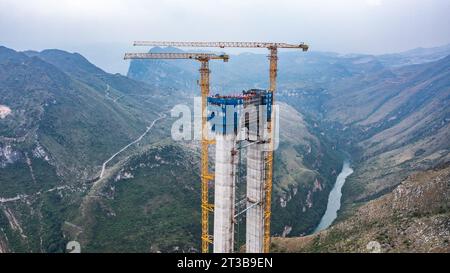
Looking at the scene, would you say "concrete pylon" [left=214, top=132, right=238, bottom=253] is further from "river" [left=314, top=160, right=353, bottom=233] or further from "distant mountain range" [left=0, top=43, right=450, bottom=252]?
"river" [left=314, top=160, right=353, bottom=233]

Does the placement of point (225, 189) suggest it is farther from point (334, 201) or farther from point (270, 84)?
point (334, 201)

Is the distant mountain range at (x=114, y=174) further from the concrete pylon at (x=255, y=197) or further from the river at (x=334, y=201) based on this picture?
the concrete pylon at (x=255, y=197)

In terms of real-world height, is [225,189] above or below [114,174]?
above

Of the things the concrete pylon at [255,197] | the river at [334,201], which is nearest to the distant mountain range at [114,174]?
the river at [334,201]

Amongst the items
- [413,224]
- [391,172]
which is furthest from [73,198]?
[391,172]

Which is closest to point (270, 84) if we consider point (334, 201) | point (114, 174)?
point (114, 174)

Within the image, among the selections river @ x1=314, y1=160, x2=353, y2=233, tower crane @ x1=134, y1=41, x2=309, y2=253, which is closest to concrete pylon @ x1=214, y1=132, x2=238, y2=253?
tower crane @ x1=134, y1=41, x2=309, y2=253
